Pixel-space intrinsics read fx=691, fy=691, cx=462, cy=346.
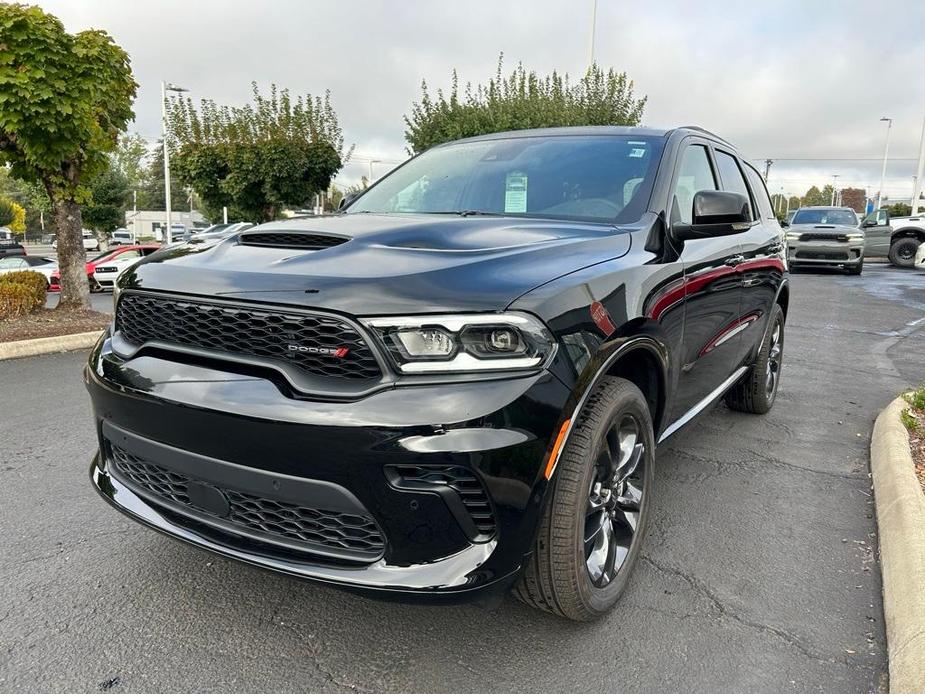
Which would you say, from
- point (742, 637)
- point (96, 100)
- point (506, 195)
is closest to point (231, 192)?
point (96, 100)

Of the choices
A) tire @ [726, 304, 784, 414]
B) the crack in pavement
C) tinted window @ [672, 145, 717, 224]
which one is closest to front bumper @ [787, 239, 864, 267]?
tire @ [726, 304, 784, 414]

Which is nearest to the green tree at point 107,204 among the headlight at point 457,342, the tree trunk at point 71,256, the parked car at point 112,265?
the parked car at point 112,265

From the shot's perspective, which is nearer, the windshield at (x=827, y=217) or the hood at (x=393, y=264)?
the hood at (x=393, y=264)

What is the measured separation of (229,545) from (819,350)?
24.9ft

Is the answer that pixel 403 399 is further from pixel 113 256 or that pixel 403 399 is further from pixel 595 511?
pixel 113 256

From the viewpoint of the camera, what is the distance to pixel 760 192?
4.95 meters

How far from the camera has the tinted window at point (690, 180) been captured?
3119 mm


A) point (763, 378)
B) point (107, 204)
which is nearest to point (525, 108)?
point (763, 378)

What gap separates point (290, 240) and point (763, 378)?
365 cm

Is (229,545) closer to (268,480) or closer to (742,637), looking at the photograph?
(268,480)

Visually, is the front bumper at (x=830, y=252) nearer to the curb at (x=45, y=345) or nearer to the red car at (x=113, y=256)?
the curb at (x=45, y=345)

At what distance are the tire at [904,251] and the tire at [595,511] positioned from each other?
22560 millimetres

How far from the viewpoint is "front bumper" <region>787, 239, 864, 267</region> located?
1714 cm

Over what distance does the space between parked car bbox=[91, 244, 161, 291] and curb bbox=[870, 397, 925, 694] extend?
17897mm
